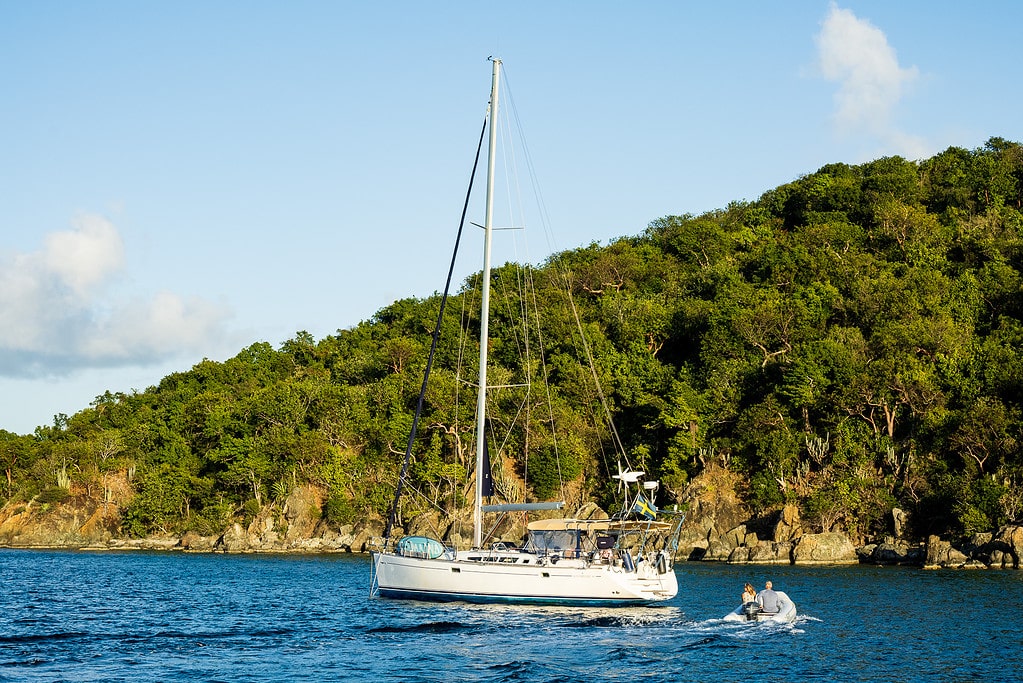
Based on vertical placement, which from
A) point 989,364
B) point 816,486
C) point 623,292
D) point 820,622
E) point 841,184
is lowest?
point 820,622

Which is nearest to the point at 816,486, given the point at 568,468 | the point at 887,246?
the point at 568,468

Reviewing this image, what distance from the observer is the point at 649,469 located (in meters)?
88.2

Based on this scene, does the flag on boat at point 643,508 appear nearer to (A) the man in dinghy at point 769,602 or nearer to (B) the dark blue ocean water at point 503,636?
(B) the dark blue ocean water at point 503,636

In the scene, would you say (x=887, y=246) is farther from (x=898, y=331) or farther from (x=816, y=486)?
(x=816, y=486)

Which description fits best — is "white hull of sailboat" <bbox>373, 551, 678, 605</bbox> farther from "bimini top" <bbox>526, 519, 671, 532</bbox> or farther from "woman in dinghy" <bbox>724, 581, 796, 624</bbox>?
"woman in dinghy" <bbox>724, 581, 796, 624</bbox>

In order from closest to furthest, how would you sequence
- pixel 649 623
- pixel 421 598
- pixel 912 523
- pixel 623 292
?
pixel 649 623
pixel 421 598
pixel 912 523
pixel 623 292

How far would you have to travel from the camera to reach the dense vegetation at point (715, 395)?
73750mm

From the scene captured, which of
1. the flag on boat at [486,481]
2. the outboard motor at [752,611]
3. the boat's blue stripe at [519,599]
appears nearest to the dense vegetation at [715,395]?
the flag on boat at [486,481]

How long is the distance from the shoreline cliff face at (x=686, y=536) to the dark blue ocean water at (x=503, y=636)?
799cm

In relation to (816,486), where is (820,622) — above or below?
below

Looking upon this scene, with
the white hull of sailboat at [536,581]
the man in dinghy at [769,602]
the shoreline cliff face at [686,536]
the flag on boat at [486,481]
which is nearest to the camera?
the man in dinghy at [769,602]

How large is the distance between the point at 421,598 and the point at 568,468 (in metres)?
45.3

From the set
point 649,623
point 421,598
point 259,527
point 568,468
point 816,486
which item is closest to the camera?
point 649,623

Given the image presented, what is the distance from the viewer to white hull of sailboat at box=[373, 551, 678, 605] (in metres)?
40.3
